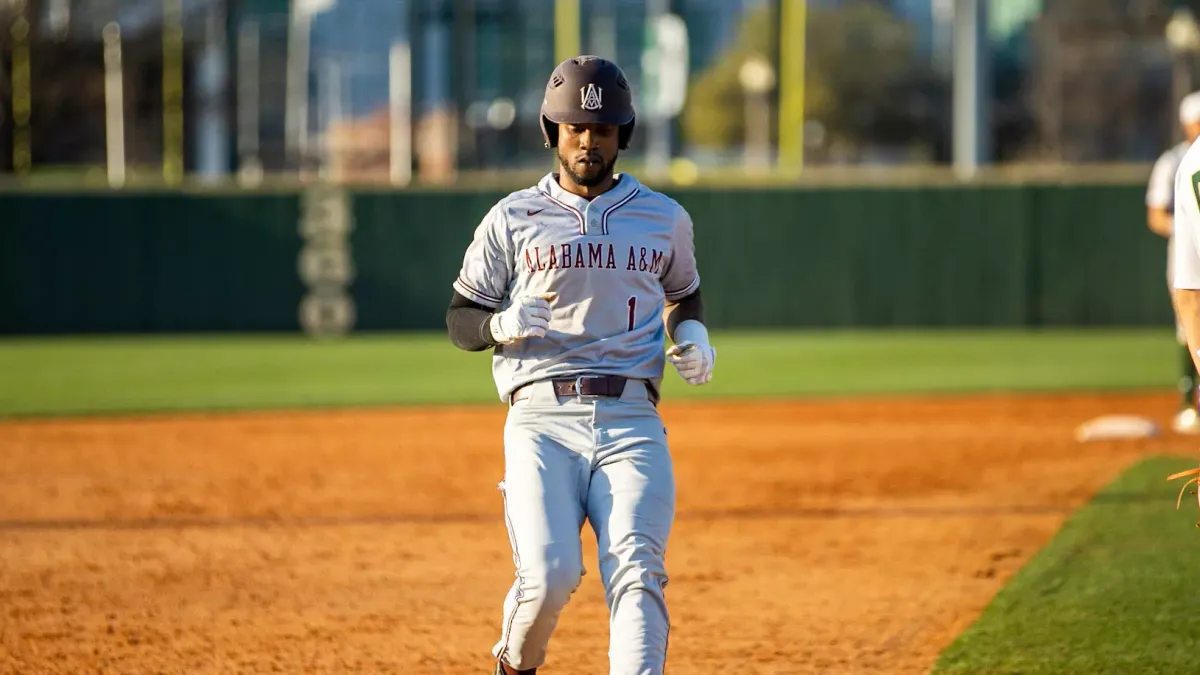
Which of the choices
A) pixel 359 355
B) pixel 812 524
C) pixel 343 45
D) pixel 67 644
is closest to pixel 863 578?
pixel 812 524

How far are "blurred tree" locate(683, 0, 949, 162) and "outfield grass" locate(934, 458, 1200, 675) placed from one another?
33189mm

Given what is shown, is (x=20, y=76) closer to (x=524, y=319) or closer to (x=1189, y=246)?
(x=524, y=319)

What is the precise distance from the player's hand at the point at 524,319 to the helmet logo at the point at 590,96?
0.49 meters

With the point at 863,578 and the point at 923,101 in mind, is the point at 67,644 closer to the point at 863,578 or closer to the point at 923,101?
the point at 863,578

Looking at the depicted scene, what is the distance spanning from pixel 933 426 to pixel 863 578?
547 cm

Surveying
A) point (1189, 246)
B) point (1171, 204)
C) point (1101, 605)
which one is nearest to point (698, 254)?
point (1171, 204)

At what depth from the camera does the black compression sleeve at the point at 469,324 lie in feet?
14.2

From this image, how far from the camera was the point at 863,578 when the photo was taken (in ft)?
22.1

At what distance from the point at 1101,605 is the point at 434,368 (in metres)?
12.0

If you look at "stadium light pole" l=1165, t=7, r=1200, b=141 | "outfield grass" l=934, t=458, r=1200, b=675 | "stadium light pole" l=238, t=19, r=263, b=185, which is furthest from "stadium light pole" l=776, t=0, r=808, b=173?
"outfield grass" l=934, t=458, r=1200, b=675

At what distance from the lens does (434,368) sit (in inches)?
684

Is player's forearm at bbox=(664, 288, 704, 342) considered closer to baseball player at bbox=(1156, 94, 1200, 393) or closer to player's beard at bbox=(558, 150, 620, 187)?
player's beard at bbox=(558, 150, 620, 187)

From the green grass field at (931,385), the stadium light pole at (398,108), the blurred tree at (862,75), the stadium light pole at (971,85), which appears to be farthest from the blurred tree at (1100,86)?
the green grass field at (931,385)

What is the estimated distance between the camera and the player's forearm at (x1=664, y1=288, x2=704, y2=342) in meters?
4.55
